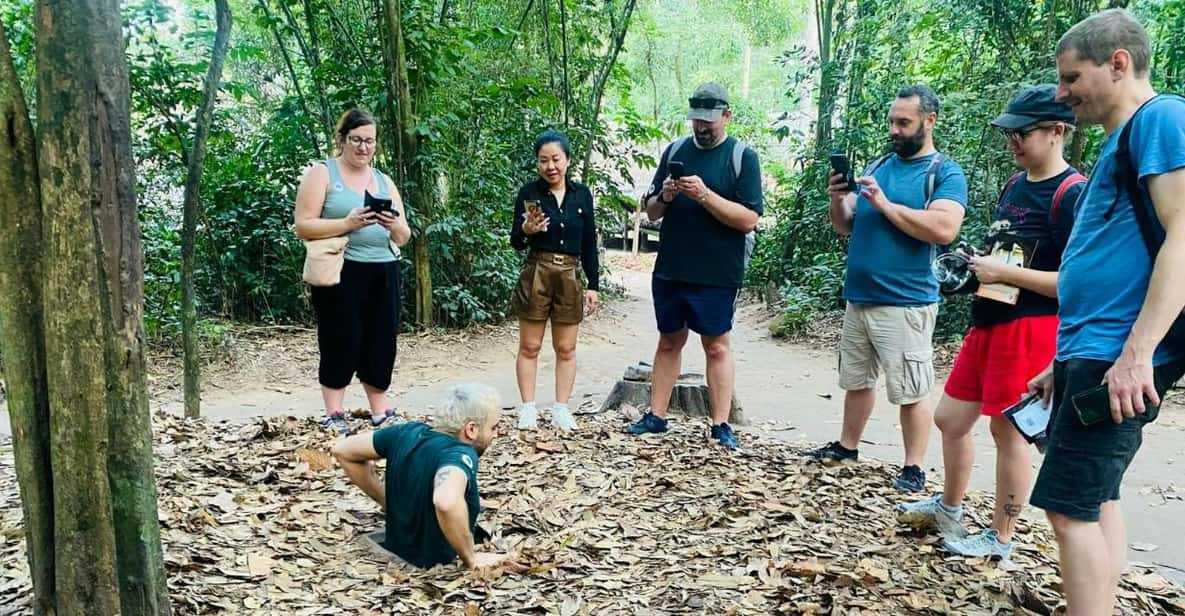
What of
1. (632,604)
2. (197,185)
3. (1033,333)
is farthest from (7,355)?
(1033,333)

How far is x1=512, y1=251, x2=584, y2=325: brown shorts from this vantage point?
15.8ft

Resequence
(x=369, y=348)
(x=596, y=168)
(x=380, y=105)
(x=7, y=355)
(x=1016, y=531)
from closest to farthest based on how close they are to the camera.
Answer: (x=7, y=355) → (x=1016, y=531) → (x=369, y=348) → (x=380, y=105) → (x=596, y=168)

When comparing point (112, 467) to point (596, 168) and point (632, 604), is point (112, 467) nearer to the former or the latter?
point (632, 604)

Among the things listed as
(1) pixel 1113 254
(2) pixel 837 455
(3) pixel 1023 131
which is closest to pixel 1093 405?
(1) pixel 1113 254

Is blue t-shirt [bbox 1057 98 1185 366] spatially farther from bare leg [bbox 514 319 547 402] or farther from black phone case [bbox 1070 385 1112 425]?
bare leg [bbox 514 319 547 402]

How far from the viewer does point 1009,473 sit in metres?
3.05

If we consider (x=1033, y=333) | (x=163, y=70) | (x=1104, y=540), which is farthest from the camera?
(x=163, y=70)

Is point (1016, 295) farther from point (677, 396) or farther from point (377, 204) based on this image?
point (377, 204)

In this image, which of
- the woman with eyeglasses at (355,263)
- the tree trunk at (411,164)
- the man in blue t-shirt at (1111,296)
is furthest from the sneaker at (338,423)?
the tree trunk at (411,164)

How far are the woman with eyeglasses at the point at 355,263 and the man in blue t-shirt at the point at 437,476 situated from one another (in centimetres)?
135

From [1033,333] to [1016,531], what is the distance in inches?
39.7

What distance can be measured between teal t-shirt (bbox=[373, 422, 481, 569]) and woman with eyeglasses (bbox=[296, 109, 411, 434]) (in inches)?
57.2

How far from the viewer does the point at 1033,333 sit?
2979 mm

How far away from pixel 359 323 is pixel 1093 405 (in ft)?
11.4
